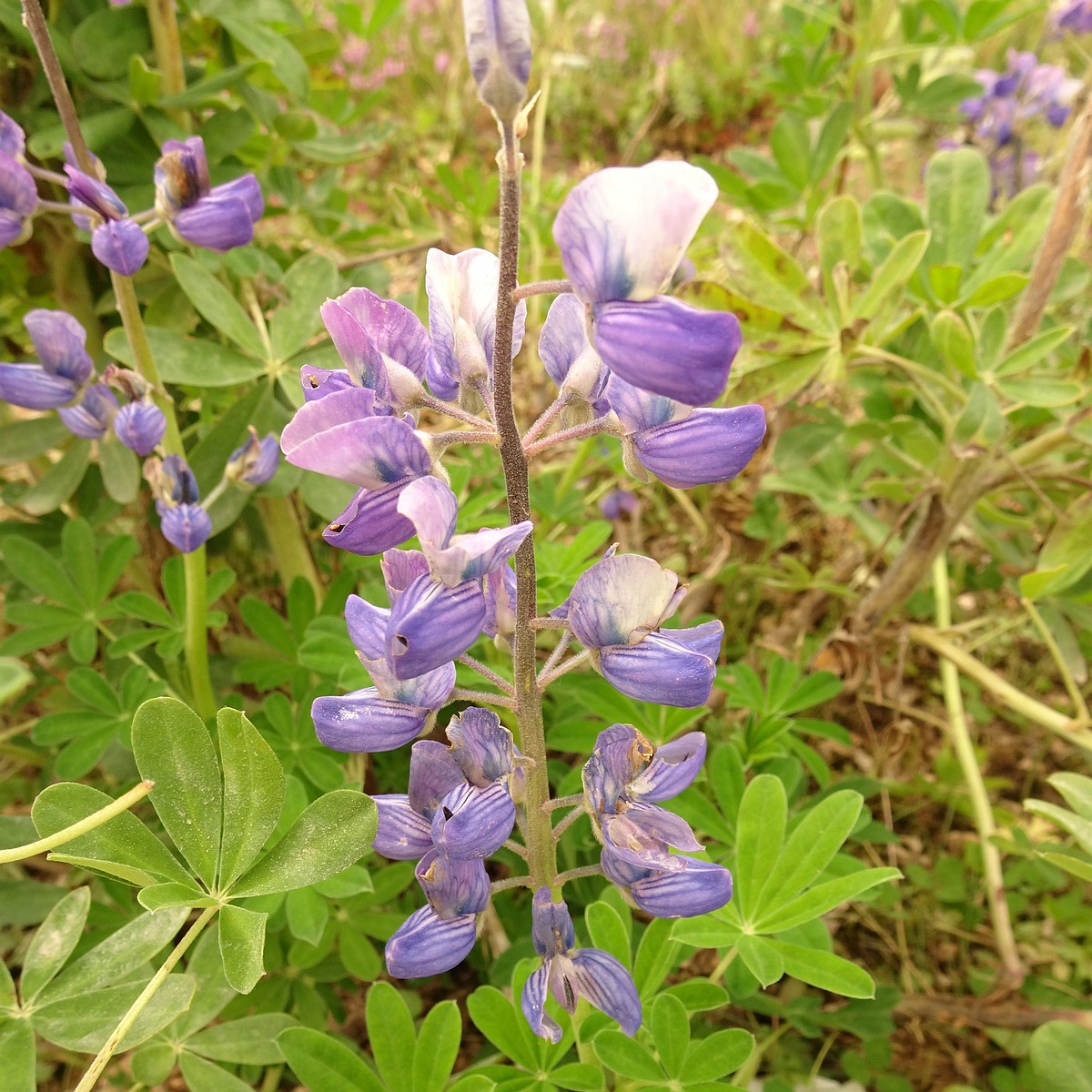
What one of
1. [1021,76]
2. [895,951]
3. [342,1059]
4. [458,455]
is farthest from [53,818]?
[1021,76]

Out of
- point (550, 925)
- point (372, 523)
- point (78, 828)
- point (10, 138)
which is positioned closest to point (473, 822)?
point (550, 925)

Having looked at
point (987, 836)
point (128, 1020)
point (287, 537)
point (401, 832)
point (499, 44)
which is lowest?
point (987, 836)

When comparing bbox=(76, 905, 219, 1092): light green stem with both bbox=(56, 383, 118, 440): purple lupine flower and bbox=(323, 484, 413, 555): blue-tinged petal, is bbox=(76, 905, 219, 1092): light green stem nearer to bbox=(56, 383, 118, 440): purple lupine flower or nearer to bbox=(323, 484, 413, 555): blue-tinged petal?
bbox=(323, 484, 413, 555): blue-tinged petal

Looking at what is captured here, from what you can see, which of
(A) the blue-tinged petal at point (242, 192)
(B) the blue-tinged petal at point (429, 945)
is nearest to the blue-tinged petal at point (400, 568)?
(B) the blue-tinged petal at point (429, 945)

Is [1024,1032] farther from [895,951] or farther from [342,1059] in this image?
[342,1059]

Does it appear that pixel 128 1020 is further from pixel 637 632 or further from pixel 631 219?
pixel 631 219

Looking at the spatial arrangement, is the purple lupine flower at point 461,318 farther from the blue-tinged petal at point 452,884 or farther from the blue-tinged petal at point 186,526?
the blue-tinged petal at point 186,526

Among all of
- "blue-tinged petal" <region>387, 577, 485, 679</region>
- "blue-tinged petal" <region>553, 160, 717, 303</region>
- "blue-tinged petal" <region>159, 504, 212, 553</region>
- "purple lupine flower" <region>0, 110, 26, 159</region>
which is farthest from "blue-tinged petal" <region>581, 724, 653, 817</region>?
"purple lupine flower" <region>0, 110, 26, 159</region>
